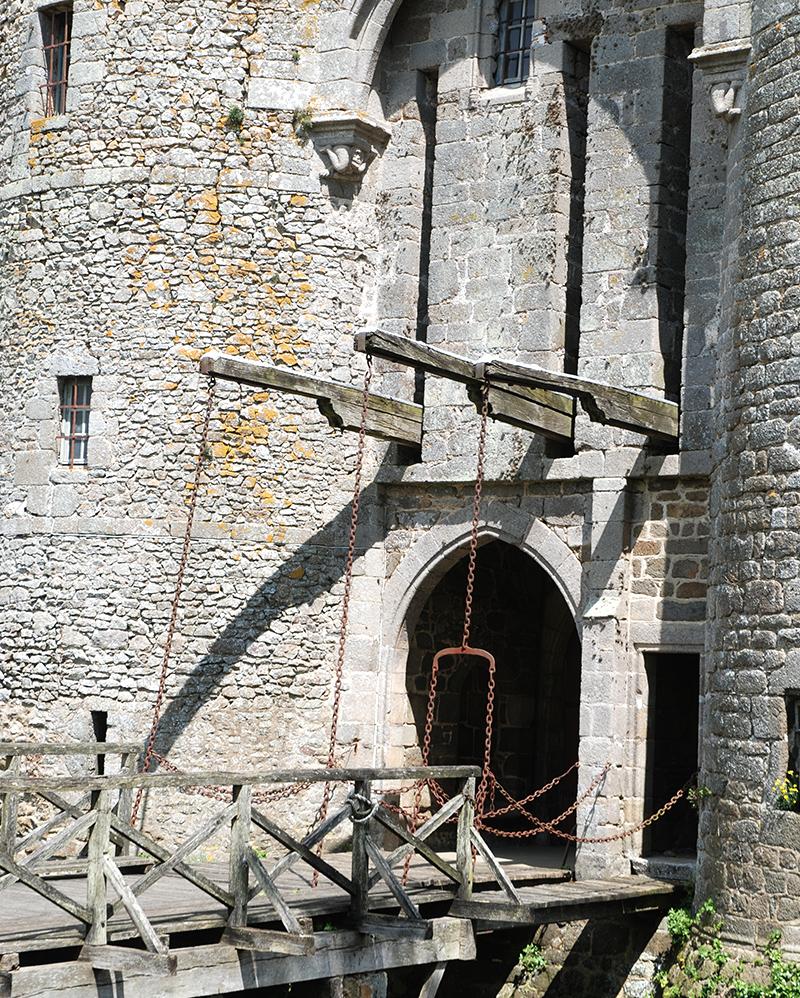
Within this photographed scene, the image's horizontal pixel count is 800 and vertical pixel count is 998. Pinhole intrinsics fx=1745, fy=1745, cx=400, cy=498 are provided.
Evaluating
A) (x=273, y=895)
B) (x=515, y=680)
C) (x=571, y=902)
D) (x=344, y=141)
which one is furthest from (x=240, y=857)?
(x=344, y=141)

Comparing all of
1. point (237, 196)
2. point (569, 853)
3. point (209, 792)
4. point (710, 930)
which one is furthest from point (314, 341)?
point (710, 930)

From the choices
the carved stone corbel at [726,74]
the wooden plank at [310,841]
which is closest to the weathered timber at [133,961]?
the wooden plank at [310,841]

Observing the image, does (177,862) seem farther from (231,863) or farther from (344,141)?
(344,141)

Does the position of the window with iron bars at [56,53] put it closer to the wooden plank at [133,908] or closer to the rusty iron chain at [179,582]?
the rusty iron chain at [179,582]

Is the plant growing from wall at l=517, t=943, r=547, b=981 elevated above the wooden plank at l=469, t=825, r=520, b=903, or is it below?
below

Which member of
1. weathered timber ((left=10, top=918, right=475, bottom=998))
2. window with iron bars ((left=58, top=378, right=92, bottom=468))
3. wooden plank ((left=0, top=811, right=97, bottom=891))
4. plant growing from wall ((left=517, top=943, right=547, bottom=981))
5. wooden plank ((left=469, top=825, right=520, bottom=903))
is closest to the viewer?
weathered timber ((left=10, top=918, right=475, bottom=998))

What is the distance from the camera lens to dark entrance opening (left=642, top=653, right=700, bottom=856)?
11.2m

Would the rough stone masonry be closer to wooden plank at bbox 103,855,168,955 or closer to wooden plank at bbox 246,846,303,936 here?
wooden plank at bbox 246,846,303,936

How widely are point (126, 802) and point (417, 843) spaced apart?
1.90 metres

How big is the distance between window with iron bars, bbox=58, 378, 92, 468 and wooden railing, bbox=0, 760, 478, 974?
130 inches

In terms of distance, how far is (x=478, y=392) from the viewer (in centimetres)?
1005

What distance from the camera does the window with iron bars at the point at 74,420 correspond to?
38.8 ft

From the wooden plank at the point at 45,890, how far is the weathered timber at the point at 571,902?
221cm

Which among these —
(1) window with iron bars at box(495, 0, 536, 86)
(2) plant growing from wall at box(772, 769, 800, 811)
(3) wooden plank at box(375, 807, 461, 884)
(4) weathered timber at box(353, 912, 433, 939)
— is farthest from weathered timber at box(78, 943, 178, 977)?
(1) window with iron bars at box(495, 0, 536, 86)
